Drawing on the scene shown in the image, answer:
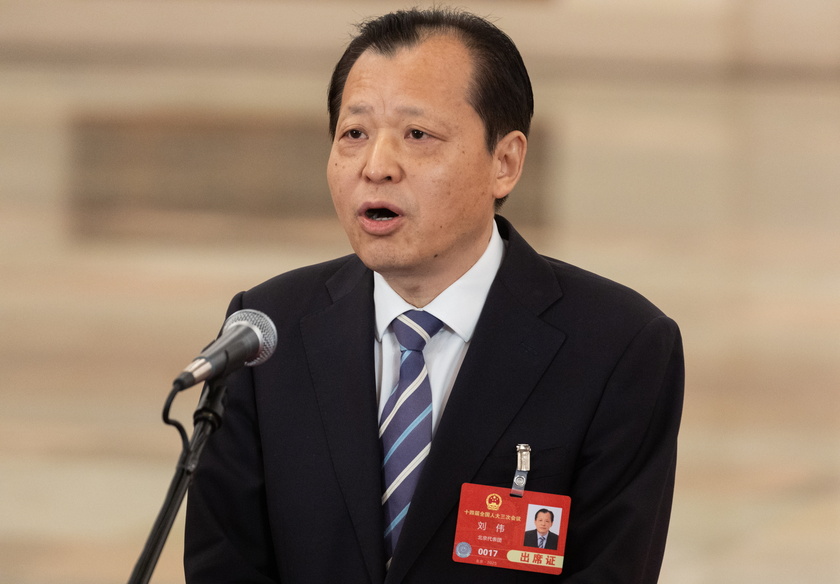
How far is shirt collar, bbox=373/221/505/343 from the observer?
1695 mm

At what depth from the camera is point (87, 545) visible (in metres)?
3.48

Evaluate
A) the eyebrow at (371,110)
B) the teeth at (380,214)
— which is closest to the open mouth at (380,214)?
the teeth at (380,214)

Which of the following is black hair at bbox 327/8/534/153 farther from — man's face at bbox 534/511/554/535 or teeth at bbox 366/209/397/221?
man's face at bbox 534/511/554/535

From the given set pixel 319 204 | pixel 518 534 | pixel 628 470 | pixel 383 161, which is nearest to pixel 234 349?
pixel 383 161

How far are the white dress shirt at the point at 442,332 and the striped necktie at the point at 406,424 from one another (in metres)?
0.02

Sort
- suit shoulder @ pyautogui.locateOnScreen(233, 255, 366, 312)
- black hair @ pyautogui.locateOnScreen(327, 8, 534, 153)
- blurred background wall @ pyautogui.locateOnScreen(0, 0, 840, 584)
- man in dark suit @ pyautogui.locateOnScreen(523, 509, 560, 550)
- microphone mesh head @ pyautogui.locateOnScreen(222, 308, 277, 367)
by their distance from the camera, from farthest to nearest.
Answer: blurred background wall @ pyautogui.locateOnScreen(0, 0, 840, 584)
suit shoulder @ pyautogui.locateOnScreen(233, 255, 366, 312)
black hair @ pyautogui.locateOnScreen(327, 8, 534, 153)
man in dark suit @ pyautogui.locateOnScreen(523, 509, 560, 550)
microphone mesh head @ pyautogui.locateOnScreen(222, 308, 277, 367)

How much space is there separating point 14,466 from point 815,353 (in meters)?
3.07

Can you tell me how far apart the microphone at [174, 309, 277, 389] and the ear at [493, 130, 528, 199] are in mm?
609

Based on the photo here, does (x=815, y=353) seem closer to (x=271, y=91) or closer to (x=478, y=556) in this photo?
(x=271, y=91)

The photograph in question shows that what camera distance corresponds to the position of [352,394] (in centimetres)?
165

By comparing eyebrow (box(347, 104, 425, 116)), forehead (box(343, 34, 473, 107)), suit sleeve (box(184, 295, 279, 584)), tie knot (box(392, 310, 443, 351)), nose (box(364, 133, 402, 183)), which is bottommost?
suit sleeve (box(184, 295, 279, 584))

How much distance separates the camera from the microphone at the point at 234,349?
43.8 inches

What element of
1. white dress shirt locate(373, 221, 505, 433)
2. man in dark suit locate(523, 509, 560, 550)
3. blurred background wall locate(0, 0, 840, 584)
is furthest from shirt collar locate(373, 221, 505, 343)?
blurred background wall locate(0, 0, 840, 584)

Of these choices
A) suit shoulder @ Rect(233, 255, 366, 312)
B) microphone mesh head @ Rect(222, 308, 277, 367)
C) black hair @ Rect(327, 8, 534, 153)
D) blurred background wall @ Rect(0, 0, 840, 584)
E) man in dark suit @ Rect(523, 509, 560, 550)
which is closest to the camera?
microphone mesh head @ Rect(222, 308, 277, 367)
